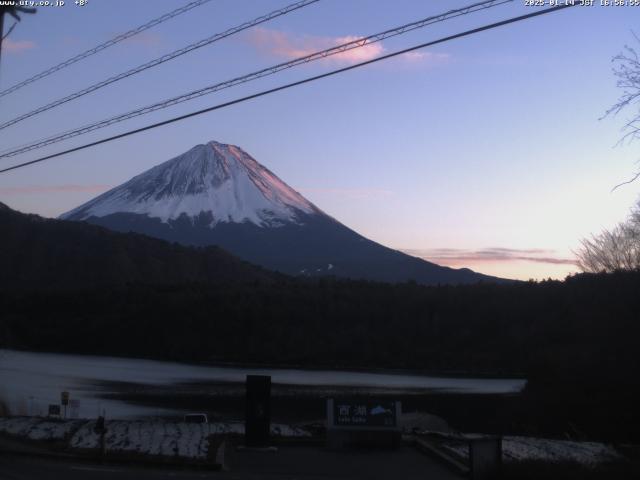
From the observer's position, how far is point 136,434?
18.8m

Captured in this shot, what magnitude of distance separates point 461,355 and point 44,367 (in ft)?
124

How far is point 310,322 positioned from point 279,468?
75.5 metres

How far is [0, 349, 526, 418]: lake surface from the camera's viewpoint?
38.5 metres

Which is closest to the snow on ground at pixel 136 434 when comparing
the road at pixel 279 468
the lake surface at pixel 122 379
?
the road at pixel 279 468

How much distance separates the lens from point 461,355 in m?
80.4

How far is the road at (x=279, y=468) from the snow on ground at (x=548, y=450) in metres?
1.30

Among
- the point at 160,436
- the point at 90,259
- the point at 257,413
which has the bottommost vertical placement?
the point at 160,436

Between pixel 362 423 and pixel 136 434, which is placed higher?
pixel 362 423

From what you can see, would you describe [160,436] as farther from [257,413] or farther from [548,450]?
[548,450]

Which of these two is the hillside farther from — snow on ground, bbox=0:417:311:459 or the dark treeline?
snow on ground, bbox=0:417:311:459

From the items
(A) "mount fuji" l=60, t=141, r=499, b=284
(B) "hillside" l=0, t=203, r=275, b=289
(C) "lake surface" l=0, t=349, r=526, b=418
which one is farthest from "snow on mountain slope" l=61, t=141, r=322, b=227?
(C) "lake surface" l=0, t=349, r=526, b=418

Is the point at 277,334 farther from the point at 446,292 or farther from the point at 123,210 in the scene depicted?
the point at 123,210

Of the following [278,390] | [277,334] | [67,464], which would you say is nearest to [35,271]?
[277,334]

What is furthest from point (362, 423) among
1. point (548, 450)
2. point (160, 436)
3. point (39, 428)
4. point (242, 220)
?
point (242, 220)
